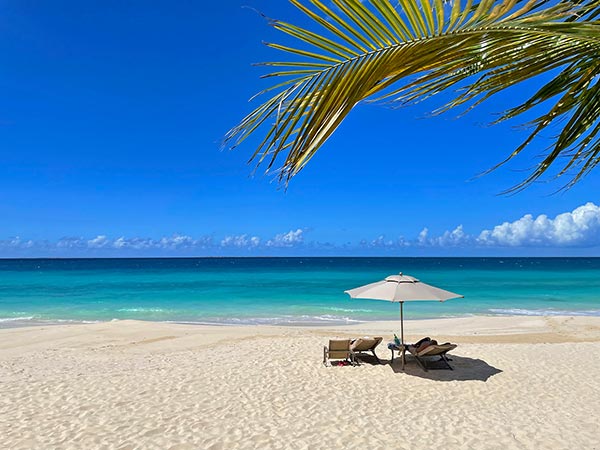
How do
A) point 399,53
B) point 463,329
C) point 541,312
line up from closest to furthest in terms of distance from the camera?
point 399,53 → point 463,329 → point 541,312

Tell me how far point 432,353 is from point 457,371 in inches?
25.5

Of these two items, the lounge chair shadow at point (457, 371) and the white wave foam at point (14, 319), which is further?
the white wave foam at point (14, 319)

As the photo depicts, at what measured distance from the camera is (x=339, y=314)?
2220cm

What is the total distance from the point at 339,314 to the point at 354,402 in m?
15.6

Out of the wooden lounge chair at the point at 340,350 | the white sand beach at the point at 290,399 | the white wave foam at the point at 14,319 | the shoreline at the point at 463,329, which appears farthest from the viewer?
the white wave foam at the point at 14,319

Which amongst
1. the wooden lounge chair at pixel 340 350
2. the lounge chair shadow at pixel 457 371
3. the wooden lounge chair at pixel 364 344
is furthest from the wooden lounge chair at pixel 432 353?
the wooden lounge chair at pixel 340 350

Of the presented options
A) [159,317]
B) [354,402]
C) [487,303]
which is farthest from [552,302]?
[354,402]

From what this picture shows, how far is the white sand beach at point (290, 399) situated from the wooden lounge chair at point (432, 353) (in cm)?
28

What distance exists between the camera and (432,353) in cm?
844

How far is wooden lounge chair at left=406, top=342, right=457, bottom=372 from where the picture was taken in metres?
8.32

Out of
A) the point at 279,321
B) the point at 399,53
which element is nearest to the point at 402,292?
the point at 399,53

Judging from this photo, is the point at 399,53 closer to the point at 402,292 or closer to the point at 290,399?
the point at 290,399

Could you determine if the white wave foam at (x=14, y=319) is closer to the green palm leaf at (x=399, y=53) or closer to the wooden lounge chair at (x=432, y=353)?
the wooden lounge chair at (x=432, y=353)

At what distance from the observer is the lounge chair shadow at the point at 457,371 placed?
8.09 metres
